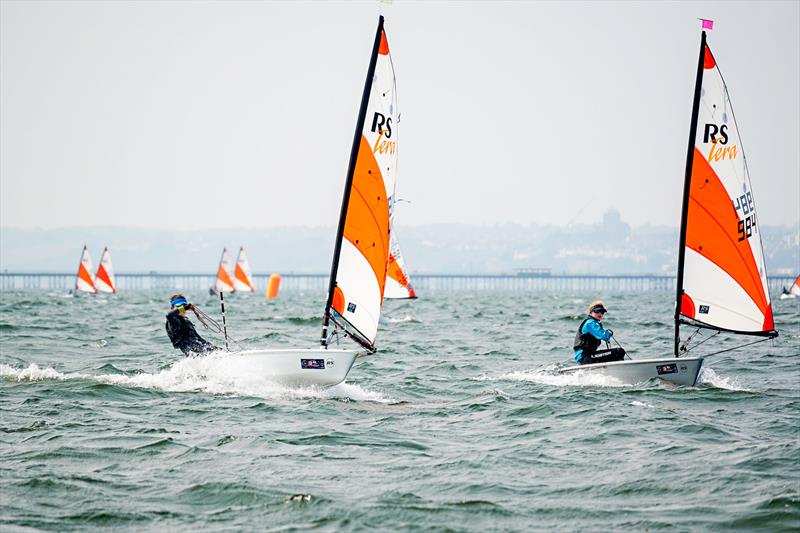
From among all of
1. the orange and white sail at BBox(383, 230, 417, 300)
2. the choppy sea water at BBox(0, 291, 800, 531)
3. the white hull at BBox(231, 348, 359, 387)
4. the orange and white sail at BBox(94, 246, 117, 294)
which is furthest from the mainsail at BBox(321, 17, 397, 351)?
the orange and white sail at BBox(94, 246, 117, 294)

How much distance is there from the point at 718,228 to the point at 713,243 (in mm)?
264

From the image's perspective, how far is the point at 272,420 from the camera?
13.6 metres

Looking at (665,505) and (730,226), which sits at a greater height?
(730,226)

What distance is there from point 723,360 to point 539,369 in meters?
4.52

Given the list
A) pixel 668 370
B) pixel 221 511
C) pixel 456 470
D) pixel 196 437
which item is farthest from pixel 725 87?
pixel 221 511

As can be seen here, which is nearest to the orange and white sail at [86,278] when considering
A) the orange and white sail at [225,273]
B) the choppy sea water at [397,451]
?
the orange and white sail at [225,273]

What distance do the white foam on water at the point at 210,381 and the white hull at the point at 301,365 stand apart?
6.0 inches

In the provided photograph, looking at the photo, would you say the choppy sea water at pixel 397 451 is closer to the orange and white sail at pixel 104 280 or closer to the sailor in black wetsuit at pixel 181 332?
the sailor in black wetsuit at pixel 181 332

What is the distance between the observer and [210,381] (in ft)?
54.9

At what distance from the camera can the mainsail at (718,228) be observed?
1675cm

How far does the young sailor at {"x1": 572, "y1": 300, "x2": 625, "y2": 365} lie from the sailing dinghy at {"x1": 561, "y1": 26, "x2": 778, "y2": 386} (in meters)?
0.31

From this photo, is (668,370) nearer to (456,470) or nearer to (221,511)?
(456,470)

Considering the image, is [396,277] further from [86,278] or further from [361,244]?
[86,278]

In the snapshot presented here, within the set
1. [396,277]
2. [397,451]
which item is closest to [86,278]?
[396,277]
